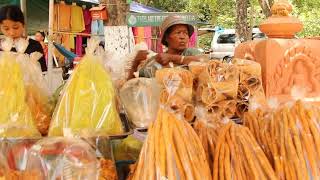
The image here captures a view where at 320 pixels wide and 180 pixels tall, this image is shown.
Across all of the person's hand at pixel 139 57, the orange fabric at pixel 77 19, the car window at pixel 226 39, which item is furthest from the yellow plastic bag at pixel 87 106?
the car window at pixel 226 39

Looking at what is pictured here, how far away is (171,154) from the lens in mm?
1111

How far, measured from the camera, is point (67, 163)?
1.21 metres

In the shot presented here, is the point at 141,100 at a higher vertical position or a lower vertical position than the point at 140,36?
lower

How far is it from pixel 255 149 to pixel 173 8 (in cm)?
2092

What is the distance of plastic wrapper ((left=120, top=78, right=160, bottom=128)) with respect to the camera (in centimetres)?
142

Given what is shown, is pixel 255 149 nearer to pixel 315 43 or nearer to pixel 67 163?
pixel 67 163

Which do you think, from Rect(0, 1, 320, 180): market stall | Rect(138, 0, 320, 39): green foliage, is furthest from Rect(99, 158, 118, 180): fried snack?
Rect(138, 0, 320, 39): green foliage

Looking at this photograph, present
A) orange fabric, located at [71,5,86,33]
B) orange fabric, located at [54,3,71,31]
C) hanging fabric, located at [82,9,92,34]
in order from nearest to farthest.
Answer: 1. orange fabric, located at [54,3,71,31]
2. orange fabric, located at [71,5,86,33]
3. hanging fabric, located at [82,9,92,34]

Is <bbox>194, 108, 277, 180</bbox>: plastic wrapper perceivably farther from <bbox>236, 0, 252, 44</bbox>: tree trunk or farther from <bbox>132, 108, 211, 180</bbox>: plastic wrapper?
<bbox>236, 0, 252, 44</bbox>: tree trunk

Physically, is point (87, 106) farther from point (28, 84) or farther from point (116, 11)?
point (116, 11)

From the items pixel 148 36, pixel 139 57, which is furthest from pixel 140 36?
pixel 139 57

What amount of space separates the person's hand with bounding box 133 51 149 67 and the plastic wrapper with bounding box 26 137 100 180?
1097 millimetres

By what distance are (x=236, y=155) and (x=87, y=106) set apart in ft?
1.60

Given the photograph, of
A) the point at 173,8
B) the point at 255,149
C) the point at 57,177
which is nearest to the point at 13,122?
the point at 57,177
